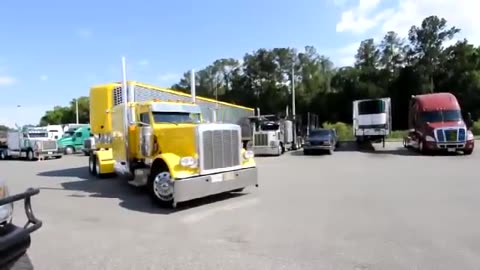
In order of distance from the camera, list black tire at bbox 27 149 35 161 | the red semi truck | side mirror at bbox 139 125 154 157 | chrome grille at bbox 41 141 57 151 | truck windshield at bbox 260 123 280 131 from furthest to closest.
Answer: black tire at bbox 27 149 35 161 → chrome grille at bbox 41 141 57 151 → truck windshield at bbox 260 123 280 131 → the red semi truck → side mirror at bbox 139 125 154 157

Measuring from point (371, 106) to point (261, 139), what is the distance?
897cm

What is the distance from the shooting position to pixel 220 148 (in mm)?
10023

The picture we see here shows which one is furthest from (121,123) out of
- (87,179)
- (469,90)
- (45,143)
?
(469,90)

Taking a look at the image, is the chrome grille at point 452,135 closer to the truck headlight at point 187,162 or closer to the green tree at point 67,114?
the truck headlight at point 187,162

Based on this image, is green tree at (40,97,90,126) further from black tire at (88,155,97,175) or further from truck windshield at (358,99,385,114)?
black tire at (88,155,97,175)

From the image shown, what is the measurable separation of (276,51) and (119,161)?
86252mm

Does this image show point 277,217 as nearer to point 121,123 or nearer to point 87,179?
point 121,123

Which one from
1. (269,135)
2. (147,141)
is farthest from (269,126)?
(147,141)

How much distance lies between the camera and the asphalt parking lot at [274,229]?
566 cm

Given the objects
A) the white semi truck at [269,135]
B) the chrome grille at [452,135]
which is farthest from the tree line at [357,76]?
the chrome grille at [452,135]

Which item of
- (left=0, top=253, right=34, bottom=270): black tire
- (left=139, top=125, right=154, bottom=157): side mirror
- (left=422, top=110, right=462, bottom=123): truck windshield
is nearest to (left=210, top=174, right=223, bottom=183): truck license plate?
(left=139, top=125, right=154, bottom=157): side mirror

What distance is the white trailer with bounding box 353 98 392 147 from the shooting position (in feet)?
102

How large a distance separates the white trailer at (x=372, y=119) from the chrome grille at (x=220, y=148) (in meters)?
22.6

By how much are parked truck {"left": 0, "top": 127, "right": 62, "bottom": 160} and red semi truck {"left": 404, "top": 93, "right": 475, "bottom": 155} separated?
24.1m
